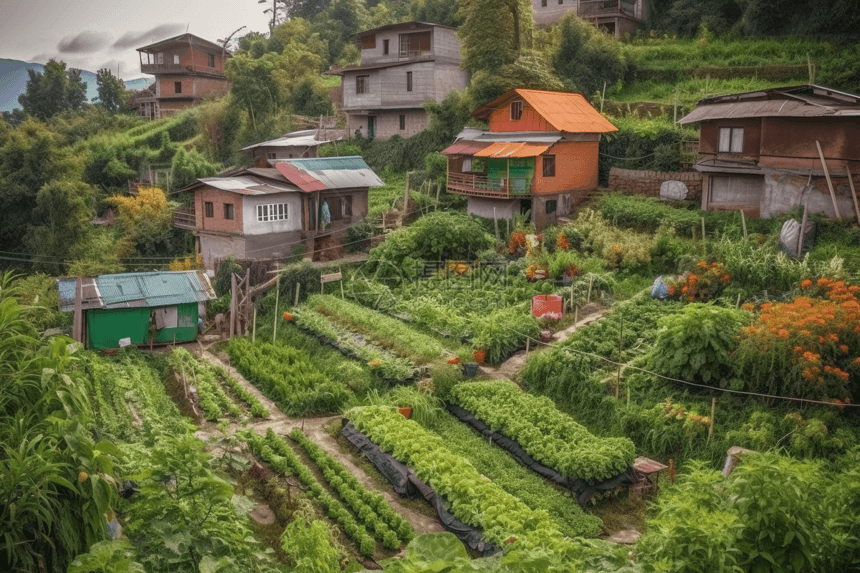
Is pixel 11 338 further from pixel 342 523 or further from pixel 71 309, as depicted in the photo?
pixel 71 309

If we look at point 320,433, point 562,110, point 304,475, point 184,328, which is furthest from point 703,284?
point 184,328

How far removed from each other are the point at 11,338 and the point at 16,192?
2933cm

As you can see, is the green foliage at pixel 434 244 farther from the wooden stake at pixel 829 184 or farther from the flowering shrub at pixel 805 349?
the flowering shrub at pixel 805 349

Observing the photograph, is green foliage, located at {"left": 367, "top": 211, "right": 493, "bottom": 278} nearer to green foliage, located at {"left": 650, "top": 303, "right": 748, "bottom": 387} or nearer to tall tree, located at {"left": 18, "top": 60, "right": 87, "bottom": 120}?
green foliage, located at {"left": 650, "top": 303, "right": 748, "bottom": 387}

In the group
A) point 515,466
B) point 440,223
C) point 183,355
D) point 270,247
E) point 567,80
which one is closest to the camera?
point 515,466

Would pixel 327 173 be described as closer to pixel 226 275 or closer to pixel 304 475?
pixel 226 275

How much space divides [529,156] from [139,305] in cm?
1580

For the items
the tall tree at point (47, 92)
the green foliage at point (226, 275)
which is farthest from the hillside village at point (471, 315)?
the tall tree at point (47, 92)

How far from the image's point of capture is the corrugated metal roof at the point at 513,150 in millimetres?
30016

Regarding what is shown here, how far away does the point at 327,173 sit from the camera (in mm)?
34219

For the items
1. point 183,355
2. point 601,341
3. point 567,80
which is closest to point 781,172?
point 601,341

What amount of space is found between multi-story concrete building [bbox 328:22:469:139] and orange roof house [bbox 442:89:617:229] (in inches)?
331

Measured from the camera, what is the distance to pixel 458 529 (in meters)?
14.1

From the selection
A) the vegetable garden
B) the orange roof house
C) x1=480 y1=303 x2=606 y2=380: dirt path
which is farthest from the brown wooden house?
x1=480 y1=303 x2=606 y2=380: dirt path
